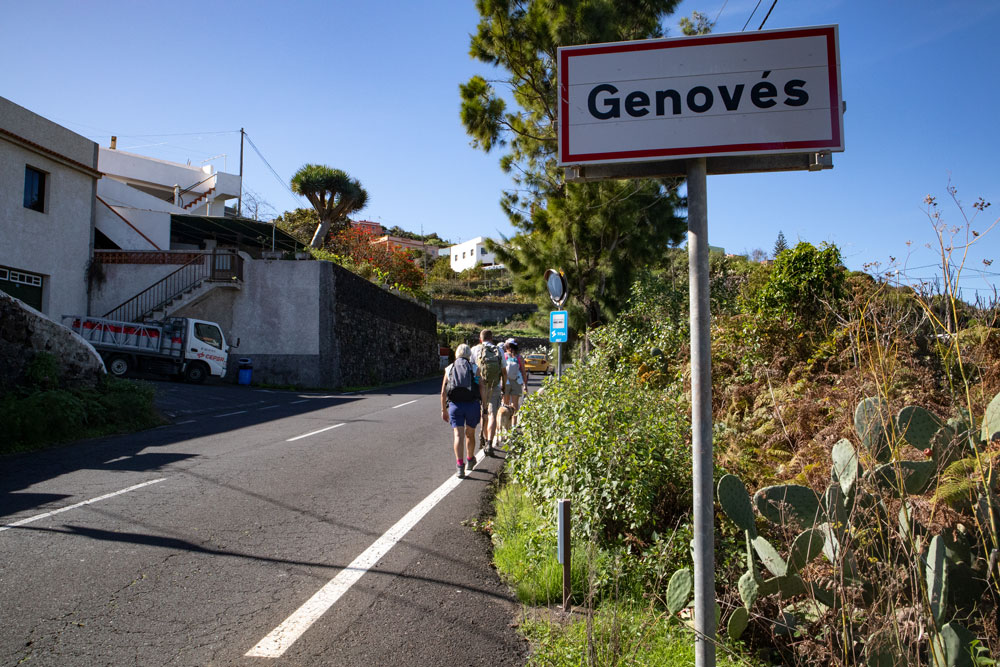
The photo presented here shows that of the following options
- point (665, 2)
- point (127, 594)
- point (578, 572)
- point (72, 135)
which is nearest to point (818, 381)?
point (578, 572)

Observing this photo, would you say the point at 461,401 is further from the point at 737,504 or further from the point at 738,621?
the point at 738,621

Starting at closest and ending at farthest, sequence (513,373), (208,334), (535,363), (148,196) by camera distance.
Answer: (513,373) → (208,334) → (148,196) → (535,363)

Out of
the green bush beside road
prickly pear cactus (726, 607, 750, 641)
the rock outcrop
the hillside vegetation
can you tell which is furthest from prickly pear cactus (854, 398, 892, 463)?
the rock outcrop

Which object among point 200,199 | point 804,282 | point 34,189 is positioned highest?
point 200,199

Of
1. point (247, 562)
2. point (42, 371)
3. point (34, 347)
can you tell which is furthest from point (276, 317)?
point (247, 562)

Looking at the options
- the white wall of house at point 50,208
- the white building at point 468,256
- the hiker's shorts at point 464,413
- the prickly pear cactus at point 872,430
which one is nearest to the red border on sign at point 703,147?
the prickly pear cactus at point 872,430

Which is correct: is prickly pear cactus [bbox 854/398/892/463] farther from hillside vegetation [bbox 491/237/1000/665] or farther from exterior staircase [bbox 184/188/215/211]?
exterior staircase [bbox 184/188/215/211]

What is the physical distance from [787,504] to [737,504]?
0.23 metres

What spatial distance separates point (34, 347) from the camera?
39.9 feet

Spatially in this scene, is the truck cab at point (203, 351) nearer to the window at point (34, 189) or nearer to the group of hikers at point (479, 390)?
the window at point (34, 189)

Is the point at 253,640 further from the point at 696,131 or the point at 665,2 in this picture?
the point at 665,2

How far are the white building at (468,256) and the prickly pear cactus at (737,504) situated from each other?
7576 centimetres

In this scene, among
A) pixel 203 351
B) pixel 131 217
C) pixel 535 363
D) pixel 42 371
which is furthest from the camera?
pixel 535 363

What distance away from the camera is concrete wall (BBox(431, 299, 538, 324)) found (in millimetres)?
51625
